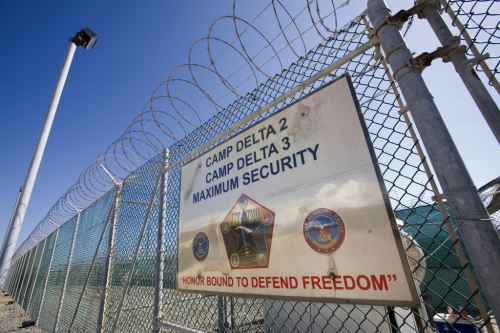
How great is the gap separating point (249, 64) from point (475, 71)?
4.52 ft

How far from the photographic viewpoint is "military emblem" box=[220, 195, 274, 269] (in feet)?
5.38

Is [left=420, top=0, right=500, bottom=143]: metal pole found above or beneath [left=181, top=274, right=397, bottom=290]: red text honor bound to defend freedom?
above

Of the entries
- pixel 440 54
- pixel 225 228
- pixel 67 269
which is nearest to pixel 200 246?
pixel 225 228

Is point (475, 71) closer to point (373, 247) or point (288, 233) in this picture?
point (373, 247)

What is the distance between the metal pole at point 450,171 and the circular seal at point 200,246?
5.17 feet

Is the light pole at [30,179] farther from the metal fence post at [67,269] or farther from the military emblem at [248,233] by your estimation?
the military emblem at [248,233]

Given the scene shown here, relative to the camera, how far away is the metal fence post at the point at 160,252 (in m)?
2.46

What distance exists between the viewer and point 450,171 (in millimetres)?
970

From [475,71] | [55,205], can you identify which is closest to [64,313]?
[55,205]

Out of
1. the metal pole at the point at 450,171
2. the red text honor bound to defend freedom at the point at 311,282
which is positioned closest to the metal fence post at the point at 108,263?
the red text honor bound to defend freedom at the point at 311,282

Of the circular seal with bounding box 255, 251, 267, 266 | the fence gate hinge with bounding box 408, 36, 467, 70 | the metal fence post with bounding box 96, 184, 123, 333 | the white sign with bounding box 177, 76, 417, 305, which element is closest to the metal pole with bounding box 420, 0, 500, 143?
the fence gate hinge with bounding box 408, 36, 467, 70

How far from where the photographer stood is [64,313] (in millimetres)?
5832

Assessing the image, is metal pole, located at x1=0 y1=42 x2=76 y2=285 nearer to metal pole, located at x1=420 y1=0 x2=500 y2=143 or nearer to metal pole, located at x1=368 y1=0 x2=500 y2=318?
metal pole, located at x1=368 y1=0 x2=500 y2=318

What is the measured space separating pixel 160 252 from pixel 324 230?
1881 millimetres
